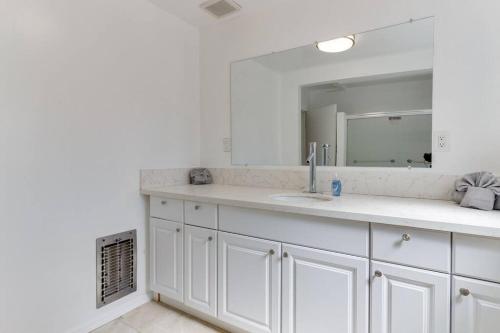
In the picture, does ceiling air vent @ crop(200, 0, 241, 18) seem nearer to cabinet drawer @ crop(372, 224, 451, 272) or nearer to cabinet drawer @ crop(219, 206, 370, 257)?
cabinet drawer @ crop(219, 206, 370, 257)

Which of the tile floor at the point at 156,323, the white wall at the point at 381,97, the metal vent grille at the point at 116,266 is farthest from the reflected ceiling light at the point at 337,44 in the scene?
the tile floor at the point at 156,323

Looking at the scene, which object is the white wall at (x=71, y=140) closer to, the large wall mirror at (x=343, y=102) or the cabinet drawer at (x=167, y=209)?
the cabinet drawer at (x=167, y=209)

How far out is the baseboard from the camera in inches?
65.5

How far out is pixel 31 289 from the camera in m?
1.45

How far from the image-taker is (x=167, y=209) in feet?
6.18

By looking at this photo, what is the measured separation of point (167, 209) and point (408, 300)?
1467 mm

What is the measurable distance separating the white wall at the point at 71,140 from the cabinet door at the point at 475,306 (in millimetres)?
1871

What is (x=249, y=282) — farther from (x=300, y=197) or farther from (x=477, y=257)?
(x=477, y=257)

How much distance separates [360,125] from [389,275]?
0.96 metres

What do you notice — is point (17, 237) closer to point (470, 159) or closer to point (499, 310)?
point (499, 310)

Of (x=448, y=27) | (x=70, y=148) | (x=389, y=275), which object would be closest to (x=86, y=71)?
(x=70, y=148)

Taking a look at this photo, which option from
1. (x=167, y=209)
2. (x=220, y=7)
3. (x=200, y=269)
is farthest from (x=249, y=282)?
(x=220, y=7)

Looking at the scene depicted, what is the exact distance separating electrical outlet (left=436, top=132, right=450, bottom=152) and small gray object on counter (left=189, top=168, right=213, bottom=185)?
64.5 inches

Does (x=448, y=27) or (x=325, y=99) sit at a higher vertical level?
(x=448, y=27)
